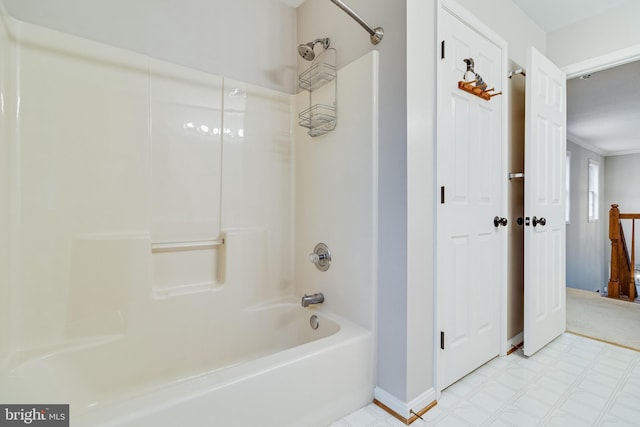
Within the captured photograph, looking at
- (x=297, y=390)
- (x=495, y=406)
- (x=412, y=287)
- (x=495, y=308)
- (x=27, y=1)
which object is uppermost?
(x=27, y=1)

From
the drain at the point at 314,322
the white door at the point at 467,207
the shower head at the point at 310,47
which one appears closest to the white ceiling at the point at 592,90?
the shower head at the point at 310,47

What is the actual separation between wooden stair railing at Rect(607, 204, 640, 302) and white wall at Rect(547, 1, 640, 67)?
2318 mm

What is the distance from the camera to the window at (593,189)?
6098mm

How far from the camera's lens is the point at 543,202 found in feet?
6.80

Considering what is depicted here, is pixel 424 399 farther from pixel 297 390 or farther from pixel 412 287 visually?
pixel 297 390

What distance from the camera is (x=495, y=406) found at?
1.45 meters

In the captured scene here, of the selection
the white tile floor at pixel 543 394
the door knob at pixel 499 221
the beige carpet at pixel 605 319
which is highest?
the door knob at pixel 499 221

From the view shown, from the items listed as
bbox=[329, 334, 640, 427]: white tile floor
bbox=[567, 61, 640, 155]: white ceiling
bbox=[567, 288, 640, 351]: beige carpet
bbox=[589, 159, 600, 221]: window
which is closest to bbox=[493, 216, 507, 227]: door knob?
bbox=[329, 334, 640, 427]: white tile floor

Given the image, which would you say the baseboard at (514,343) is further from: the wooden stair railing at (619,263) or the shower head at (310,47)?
the wooden stair railing at (619,263)

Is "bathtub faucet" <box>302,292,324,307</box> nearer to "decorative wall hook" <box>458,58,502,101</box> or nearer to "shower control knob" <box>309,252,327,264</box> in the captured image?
"shower control knob" <box>309,252,327,264</box>

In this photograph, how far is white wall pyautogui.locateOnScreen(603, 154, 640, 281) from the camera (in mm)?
6281

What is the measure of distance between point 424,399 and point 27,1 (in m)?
2.62

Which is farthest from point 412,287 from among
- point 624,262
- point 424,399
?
point 624,262

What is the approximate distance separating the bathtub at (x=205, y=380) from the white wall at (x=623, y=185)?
8.03 m
